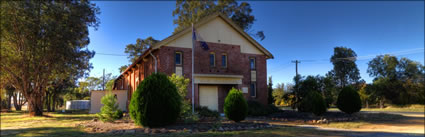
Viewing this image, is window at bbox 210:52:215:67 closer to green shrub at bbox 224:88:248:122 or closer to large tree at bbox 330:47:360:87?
green shrub at bbox 224:88:248:122

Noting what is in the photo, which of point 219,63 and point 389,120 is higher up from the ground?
point 219,63

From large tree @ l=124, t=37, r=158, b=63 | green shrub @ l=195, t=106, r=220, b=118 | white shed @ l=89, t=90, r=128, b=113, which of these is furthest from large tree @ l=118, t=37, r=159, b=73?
green shrub @ l=195, t=106, r=220, b=118

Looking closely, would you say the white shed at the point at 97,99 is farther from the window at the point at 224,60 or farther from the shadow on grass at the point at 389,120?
the shadow on grass at the point at 389,120

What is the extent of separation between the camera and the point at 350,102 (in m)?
17.5

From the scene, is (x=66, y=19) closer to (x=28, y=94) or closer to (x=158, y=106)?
(x=28, y=94)

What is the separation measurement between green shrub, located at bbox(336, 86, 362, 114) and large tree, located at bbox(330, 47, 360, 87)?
31054 millimetres

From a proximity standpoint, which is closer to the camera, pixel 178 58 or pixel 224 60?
pixel 178 58

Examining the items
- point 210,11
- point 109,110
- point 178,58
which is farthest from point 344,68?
point 109,110

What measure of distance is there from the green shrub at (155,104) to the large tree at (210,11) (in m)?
22.4

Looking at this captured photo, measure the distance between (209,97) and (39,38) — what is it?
→ 1444 centimetres

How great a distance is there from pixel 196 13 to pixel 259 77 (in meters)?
13.5

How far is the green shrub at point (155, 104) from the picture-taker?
10.2 m

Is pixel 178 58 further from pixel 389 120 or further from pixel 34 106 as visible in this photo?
pixel 34 106

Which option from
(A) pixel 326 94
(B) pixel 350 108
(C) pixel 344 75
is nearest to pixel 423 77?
(C) pixel 344 75
